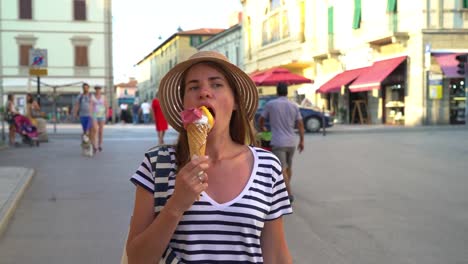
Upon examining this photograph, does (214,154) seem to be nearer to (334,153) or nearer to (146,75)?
(334,153)

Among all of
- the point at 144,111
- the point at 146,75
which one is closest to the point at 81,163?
the point at 144,111

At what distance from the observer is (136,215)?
1.89 metres

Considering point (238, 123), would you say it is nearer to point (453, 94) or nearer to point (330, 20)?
point (453, 94)

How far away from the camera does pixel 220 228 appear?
1.84 meters

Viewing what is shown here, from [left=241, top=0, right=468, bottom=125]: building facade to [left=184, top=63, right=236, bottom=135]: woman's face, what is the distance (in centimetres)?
2549

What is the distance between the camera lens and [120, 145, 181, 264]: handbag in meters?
1.87

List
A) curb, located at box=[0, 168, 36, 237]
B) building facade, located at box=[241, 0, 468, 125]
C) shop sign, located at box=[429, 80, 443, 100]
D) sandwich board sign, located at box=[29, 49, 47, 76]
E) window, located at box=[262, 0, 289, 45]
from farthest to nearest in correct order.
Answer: window, located at box=[262, 0, 289, 45]
building facade, located at box=[241, 0, 468, 125]
shop sign, located at box=[429, 80, 443, 100]
sandwich board sign, located at box=[29, 49, 47, 76]
curb, located at box=[0, 168, 36, 237]

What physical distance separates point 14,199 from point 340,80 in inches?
1070

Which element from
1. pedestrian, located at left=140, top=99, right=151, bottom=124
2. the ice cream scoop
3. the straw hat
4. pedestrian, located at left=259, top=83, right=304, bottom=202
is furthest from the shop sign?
the ice cream scoop

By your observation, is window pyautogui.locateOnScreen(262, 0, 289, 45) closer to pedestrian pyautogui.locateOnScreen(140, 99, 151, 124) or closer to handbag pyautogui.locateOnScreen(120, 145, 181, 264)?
pedestrian pyautogui.locateOnScreen(140, 99, 151, 124)

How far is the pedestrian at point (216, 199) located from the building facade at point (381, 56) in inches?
1002

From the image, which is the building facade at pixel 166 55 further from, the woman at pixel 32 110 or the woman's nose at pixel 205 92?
the woman's nose at pixel 205 92

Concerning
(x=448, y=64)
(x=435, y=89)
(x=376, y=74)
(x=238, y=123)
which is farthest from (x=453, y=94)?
(x=238, y=123)

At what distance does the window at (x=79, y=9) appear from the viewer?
47969 mm
